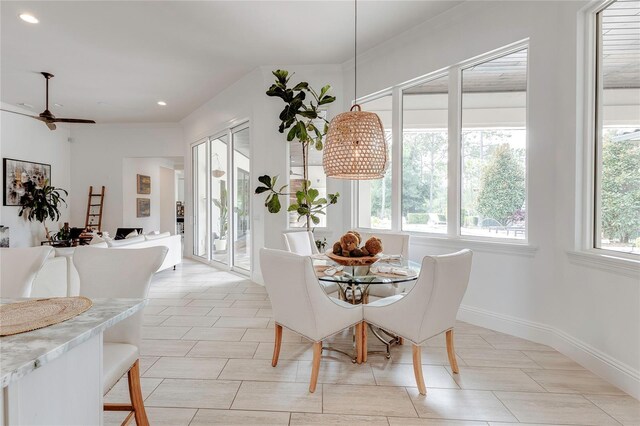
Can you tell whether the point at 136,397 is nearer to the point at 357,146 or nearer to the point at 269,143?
the point at 357,146

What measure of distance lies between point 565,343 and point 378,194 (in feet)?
8.26

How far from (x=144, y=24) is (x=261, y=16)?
133 centimetres

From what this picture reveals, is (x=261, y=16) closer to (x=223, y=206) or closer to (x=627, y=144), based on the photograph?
(x=627, y=144)

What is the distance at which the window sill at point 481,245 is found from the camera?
2.92 meters

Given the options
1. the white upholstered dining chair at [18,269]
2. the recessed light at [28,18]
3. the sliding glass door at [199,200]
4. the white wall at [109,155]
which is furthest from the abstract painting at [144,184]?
the white upholstered dining chair at [18,269]

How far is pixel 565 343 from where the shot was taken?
8.52 ft

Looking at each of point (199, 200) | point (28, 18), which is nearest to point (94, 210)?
point (199, 200)

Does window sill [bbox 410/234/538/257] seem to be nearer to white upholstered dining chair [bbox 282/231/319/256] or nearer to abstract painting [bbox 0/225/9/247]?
white upholstered dining chair [bbox 282/231/319/256]

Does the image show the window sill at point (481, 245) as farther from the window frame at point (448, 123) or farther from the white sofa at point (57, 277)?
the white sofa at point (57, 277)

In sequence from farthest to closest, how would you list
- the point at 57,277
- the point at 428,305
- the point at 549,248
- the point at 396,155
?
the point at 396,155 < the point at 57,277 < the point at 549,248 < the point at 428,305

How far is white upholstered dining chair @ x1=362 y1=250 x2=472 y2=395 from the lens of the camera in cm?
192

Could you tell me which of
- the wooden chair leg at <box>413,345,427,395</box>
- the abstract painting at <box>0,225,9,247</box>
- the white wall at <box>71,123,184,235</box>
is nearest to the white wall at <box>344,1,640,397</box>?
the wooden chair leg at <box>413,345,427,395</box>

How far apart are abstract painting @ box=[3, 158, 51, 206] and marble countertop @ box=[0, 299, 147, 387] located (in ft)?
23.0

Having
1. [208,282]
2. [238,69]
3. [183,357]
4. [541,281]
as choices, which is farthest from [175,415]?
[238,69]
